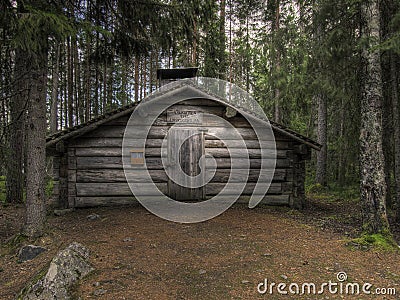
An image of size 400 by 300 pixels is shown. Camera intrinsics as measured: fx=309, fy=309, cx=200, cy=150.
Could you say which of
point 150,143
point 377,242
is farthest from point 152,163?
point 377,242

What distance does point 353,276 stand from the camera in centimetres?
518

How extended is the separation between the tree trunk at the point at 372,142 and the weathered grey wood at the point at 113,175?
628cm

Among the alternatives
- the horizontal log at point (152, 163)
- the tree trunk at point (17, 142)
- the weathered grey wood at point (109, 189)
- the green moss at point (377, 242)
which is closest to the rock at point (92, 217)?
the weathered grey wood at point (109, 189)

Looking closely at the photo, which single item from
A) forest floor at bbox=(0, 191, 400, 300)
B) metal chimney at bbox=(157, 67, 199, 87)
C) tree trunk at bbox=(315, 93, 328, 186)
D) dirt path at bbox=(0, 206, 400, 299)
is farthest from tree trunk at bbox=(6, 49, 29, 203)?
tree trunk at bbox=(315, 93, 328, 186)

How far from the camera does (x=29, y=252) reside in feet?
20.4

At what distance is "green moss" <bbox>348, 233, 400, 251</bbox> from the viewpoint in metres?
6.45

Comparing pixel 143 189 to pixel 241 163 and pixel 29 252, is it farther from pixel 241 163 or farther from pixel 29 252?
pixel 29 252

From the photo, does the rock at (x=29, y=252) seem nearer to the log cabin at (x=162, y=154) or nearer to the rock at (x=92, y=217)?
the rock at (x=92, y=217)

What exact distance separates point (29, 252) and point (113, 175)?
4.55m

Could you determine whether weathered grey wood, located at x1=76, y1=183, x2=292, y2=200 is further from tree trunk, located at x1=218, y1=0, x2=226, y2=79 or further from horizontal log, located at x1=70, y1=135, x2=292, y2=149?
tree trunk, located at x1=218, y1=0, x2=226, y2=79

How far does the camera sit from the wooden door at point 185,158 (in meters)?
10.8

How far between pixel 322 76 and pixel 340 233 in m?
4.67

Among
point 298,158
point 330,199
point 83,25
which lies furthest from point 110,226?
point 330,199

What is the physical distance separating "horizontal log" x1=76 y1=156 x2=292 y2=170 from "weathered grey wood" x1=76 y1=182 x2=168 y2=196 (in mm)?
592
